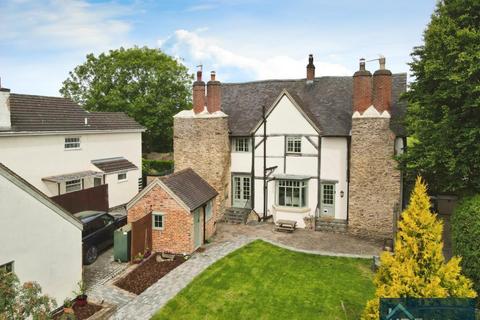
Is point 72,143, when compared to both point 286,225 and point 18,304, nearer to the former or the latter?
point 286,225

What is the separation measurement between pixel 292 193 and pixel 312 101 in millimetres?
6976

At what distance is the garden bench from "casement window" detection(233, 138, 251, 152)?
5.80 meters

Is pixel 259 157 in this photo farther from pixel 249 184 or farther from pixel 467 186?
pixel 467 186

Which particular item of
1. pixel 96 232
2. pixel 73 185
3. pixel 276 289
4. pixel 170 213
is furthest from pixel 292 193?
pixel 73 185

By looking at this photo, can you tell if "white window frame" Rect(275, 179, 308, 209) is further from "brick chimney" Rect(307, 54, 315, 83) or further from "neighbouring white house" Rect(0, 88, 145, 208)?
"neighbouring white house" Rect(0, 88, 145, 208)

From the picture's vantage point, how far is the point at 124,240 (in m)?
17.1

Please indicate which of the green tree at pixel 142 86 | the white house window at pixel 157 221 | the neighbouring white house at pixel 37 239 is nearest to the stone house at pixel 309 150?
the white house window at pixel 157 221

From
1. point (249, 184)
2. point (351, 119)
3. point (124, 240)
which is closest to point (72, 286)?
point (124, 240)

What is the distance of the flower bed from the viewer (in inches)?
583

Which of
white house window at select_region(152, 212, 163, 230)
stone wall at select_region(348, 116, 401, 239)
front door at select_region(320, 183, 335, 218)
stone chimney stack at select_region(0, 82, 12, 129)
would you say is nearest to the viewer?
white house window at select_region(152, 212, 163, 230)

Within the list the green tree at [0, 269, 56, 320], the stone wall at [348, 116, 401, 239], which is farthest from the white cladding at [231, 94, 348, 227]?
the green tree at [0, 269, 56, 320]

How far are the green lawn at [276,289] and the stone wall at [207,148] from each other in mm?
7128

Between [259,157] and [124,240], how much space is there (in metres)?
11.2

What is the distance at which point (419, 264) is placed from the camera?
9.63 metres
